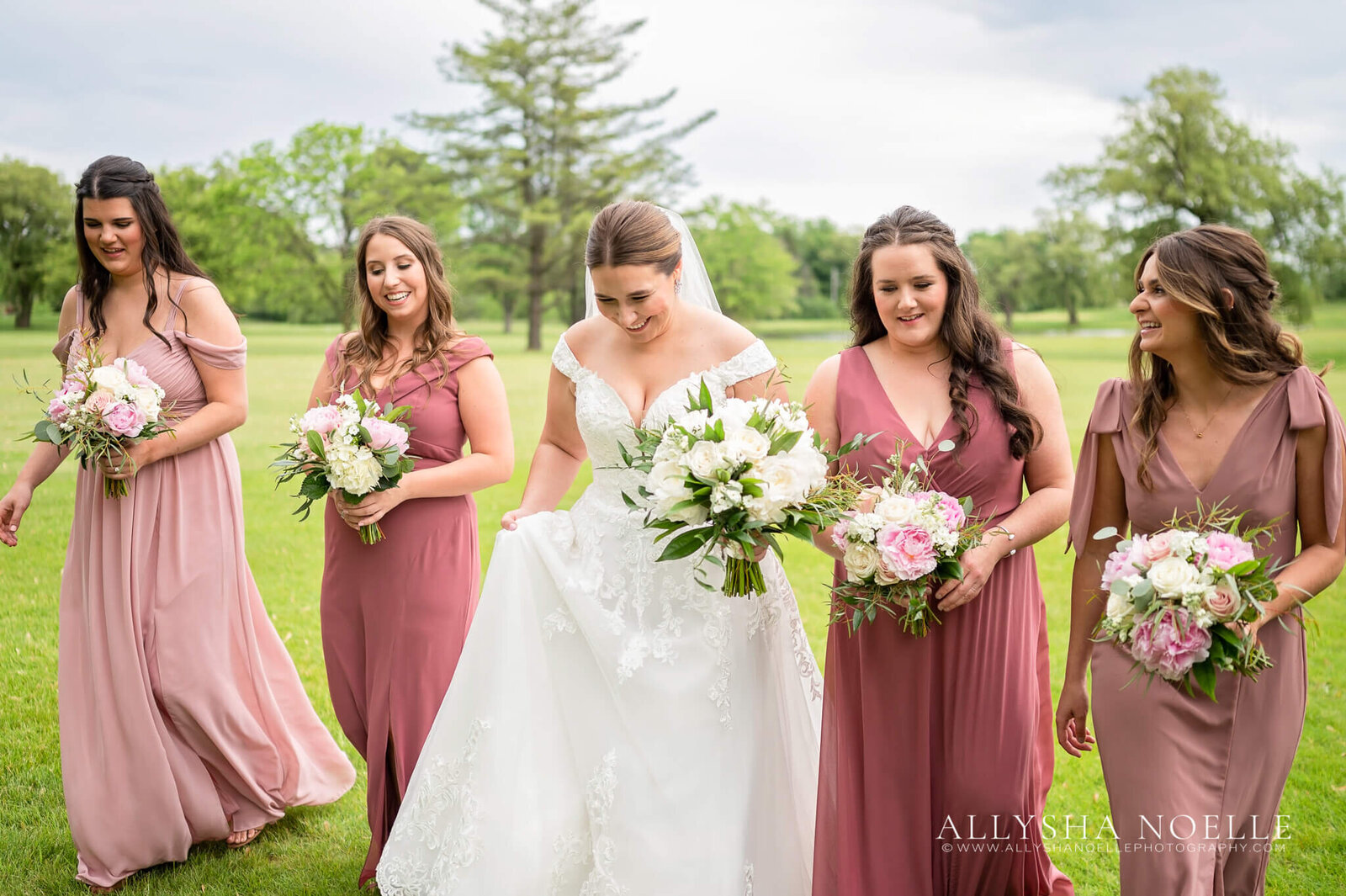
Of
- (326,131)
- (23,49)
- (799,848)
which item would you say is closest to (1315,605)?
(799,848)

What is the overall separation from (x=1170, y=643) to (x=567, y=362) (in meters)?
2.75

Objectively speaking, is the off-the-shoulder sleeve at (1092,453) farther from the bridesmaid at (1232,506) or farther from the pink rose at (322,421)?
the pink rose at (322,421)

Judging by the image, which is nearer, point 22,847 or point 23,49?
point 22,847

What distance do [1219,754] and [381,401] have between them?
3.74 meters

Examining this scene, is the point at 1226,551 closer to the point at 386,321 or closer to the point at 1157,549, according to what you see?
the point at 1157,549

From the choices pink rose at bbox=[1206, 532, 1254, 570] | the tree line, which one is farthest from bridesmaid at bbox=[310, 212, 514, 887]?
the tree line

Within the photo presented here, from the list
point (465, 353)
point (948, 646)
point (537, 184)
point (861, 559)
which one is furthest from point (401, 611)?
point (537, 184)

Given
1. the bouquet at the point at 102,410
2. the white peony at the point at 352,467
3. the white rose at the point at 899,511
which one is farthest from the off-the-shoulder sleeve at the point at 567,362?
the bouquet at the point at 102,410

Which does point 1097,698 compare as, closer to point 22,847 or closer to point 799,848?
point 799,848

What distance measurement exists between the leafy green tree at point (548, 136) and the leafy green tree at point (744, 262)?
63.6 feet

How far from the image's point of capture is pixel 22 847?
5.39 metres

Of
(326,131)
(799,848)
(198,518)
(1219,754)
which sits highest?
(326,131)

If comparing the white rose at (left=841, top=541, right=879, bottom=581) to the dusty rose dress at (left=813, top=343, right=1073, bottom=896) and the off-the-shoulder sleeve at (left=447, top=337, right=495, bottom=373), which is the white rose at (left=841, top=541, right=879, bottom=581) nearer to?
the dusty rose dress at (left=813, top=343, right=1073, bottom=896)

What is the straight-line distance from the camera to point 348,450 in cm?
450
